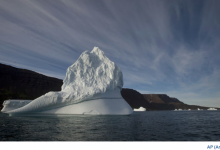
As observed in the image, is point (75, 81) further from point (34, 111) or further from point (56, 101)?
point (34, 111)

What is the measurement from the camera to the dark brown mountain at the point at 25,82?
77.4 m

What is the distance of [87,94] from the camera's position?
20891mm

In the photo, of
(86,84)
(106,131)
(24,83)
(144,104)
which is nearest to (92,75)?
(86,84)

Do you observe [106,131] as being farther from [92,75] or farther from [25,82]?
[25,82]

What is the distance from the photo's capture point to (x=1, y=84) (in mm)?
76750

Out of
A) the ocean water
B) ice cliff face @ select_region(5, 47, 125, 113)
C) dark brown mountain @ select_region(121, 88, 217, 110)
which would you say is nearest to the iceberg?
ice cliff face @ select_region(5, 47, 125, 113)

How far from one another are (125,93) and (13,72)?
294 feet

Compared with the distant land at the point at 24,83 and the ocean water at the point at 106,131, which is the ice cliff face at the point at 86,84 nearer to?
the ocean water at the point at 106,131

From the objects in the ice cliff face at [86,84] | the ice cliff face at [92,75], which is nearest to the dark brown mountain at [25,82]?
the ice cliff face at [92,75]

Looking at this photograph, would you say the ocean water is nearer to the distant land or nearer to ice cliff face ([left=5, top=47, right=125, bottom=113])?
ice cliff face ([left=5, top=47, right=125, bottom=113])

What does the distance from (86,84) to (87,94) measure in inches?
91.8
